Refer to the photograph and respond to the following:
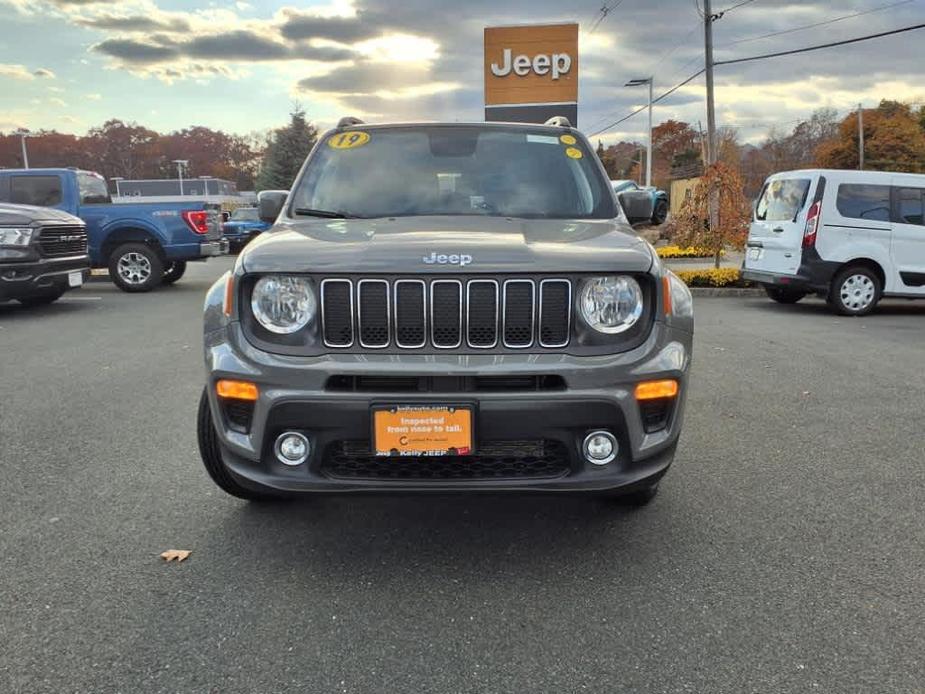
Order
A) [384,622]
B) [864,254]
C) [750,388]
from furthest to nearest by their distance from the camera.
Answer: [864,254] → [750,388] → [384,622]

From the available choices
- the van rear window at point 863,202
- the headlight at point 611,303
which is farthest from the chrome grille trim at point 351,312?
the van rear window at point 863,202

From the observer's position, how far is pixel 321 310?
2.62 metres

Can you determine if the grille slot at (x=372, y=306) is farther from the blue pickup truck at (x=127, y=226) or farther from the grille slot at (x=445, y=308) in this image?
the blue pickup truck at (x=127, y=226)

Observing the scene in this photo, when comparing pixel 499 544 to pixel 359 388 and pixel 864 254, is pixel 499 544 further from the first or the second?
pixel 864 254

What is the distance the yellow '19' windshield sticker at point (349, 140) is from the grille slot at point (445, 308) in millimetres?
1685

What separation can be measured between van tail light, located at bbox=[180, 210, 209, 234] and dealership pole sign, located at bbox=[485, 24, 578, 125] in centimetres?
1053

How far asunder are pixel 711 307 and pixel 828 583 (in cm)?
904

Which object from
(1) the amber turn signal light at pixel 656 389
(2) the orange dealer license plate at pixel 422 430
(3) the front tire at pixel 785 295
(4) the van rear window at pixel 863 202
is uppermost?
(4) the van rear window at pixel 863 202

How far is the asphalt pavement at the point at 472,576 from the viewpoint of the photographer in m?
2.23

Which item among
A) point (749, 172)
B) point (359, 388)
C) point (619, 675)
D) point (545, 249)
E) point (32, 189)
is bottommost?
point (619, 675)

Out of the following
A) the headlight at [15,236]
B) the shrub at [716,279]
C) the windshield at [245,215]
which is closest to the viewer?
the headlight at [15,236]

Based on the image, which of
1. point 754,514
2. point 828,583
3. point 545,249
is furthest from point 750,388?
point 545,249

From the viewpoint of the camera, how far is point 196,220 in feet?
41.1

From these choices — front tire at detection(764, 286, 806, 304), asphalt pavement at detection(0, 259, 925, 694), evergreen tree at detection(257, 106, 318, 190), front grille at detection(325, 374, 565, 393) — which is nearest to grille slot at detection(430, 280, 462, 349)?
front grille at detection(325, 374, 565, 393)
